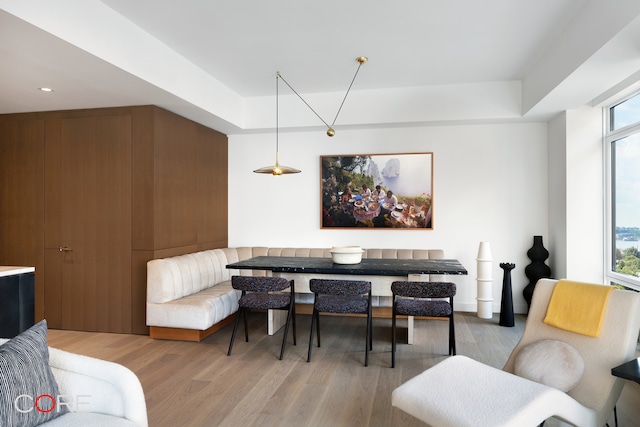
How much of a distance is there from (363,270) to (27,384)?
262 centimetres

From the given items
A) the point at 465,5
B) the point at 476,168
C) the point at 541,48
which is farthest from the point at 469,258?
the point at 465,5

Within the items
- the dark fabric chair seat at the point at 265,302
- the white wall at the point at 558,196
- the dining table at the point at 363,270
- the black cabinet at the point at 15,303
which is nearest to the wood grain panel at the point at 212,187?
the dining table at the point at 363,270

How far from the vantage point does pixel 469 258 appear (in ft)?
17.2

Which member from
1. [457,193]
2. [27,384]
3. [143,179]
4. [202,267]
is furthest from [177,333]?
[457,193]

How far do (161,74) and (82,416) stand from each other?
3037mm

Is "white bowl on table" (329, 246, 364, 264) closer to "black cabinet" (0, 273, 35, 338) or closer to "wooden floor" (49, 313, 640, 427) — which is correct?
"wooden floor" (49, 313, 640, 427)

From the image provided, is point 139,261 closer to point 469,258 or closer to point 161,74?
point 161,74

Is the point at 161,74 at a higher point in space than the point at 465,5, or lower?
lower

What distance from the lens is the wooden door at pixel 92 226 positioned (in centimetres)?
434

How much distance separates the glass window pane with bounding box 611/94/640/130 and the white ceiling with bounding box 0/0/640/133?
29 centimetres

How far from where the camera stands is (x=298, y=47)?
3.78m

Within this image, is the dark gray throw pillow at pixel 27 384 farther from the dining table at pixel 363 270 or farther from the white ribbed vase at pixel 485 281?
the white ribbed vase at pixel 485 281

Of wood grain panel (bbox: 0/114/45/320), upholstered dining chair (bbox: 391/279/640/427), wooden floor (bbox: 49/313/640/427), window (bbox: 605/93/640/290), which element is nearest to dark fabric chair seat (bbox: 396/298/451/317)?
wooden floor (bbox: 49/313/640/427)

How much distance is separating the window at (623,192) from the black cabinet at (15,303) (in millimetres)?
5182
